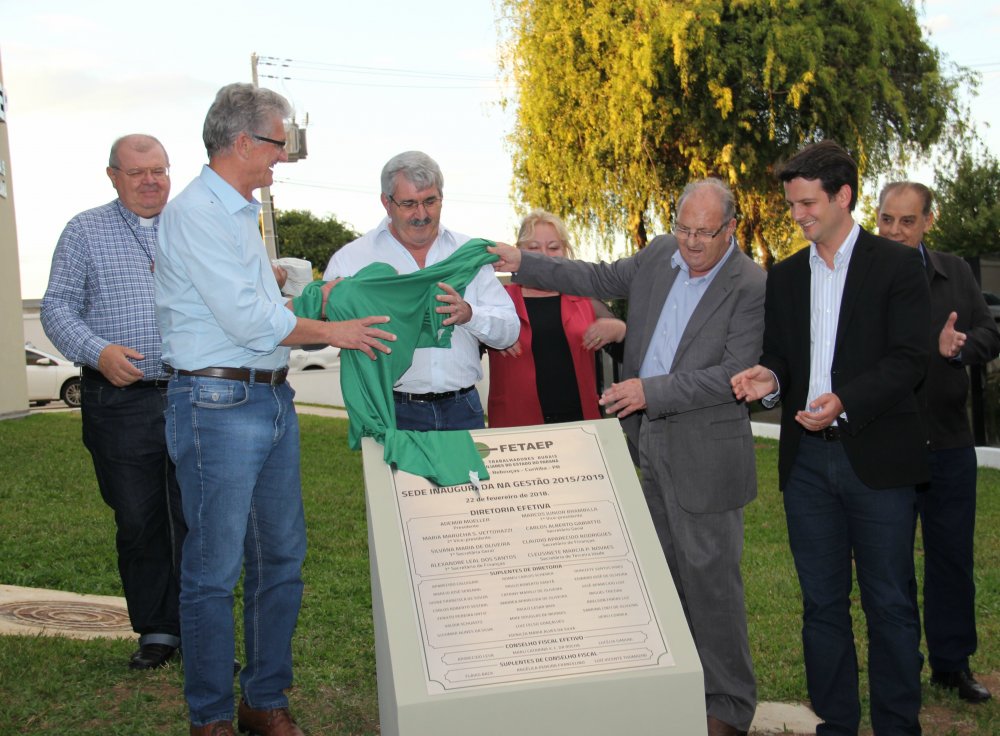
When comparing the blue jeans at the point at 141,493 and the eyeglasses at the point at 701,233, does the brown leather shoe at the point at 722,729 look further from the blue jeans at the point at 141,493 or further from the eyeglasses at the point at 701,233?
the blue jeans at the point at 141,493

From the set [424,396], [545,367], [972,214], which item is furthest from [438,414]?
[972,214]

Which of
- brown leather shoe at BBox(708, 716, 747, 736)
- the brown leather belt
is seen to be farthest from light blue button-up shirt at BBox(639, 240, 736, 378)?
the brown leather belt

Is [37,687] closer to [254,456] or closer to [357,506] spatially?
[254,456]

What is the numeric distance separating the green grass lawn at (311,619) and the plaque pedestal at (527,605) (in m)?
0.21

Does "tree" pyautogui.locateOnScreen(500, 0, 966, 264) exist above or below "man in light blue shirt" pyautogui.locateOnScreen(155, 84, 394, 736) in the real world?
above

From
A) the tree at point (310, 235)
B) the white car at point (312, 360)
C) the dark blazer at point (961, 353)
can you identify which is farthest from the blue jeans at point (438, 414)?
the tree at point (310, 235)

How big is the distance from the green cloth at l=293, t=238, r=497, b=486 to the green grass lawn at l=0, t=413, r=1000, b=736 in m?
0.95

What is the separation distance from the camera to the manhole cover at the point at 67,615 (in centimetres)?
546

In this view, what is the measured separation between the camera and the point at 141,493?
4820 mm

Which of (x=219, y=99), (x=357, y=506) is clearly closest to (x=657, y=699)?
(x=219, y=99)

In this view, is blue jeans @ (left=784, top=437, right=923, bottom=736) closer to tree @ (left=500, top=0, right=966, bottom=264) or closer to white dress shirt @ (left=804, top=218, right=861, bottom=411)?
white dress shirt @ (left=804, top=218, right=861, bottom=411)

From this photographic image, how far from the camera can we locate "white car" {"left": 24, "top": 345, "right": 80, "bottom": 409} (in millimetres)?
23078

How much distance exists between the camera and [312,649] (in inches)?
204

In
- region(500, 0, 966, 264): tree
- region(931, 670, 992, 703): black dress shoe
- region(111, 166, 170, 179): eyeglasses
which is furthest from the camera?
region(500, 0, 966, 264): tree
